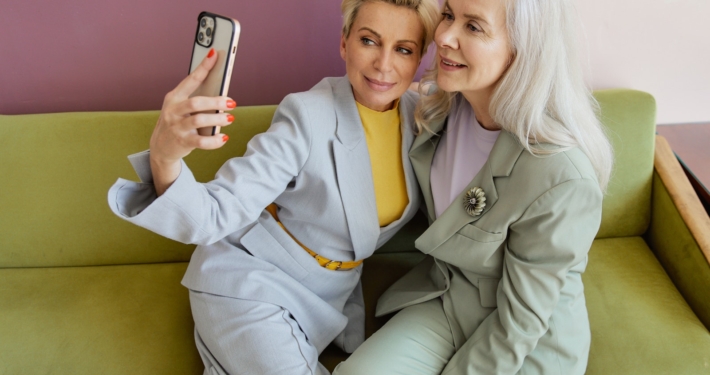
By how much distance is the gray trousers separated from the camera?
1364 millimetres

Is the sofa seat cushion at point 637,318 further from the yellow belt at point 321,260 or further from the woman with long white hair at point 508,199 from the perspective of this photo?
the yellow belt at point 321,260

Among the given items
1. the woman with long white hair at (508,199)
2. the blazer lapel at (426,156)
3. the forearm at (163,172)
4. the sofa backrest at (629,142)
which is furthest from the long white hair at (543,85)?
the forearm at (163,172)

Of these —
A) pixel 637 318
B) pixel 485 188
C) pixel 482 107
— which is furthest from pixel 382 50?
pixel 637 318

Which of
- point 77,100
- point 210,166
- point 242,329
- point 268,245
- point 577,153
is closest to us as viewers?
point 577,153

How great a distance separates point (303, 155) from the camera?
1345 millimetres

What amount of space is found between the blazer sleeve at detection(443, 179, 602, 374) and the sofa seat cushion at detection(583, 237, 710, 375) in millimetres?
294

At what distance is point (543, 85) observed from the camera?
4.12 feet

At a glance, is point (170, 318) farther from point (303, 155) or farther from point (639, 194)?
point (639, 194)

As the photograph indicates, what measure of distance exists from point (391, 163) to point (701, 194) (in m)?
1.15

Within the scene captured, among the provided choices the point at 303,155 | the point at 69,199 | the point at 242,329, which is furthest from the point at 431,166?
the point at 69,199

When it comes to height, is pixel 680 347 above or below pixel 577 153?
below

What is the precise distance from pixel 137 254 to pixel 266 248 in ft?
2.11

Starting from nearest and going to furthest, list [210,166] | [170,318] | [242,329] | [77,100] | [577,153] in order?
1. [577,153]
2. [242,329]
3. [170,318]
4. [210,166]
5. [77,100]

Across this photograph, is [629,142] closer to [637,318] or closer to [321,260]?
[637,318]
